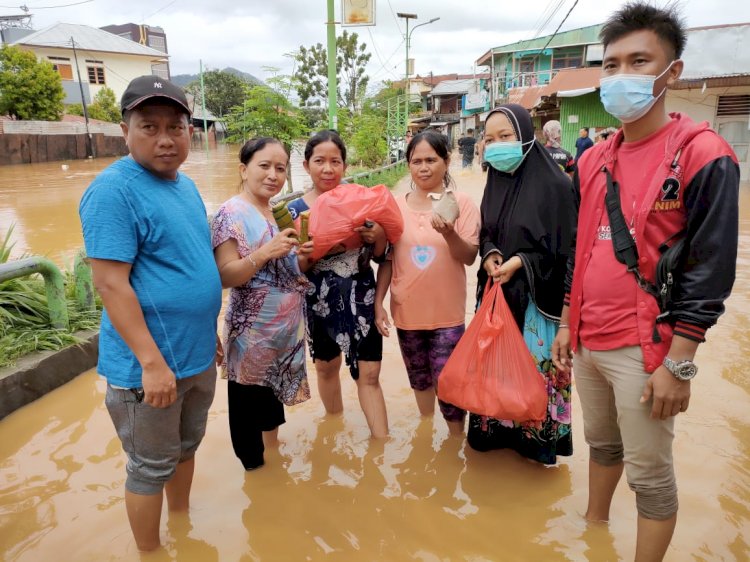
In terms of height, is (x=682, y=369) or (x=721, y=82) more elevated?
(x=721, y=82)

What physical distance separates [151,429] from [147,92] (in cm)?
117

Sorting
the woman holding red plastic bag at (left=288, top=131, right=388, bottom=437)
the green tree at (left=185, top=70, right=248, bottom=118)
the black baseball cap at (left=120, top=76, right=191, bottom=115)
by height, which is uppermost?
the green tree at (left=185, top=70, right=248, bottom=118)

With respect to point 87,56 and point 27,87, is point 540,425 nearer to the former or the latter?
point 27,87

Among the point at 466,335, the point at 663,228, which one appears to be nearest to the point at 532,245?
the point at 466,335

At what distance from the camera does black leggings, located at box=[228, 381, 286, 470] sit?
2.56 metres

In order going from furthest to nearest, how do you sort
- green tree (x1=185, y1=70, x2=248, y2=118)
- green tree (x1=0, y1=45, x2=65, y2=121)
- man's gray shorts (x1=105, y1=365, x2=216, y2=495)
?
1. green tree (x1=185, y1=70, x2=248, y2=118)
2. green tree (x1=0, y1=45, x2=65, y2=121)
3. man's gray shorts (x1=105, y1=365, x2=216, y2=495)

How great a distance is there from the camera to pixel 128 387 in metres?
1.80

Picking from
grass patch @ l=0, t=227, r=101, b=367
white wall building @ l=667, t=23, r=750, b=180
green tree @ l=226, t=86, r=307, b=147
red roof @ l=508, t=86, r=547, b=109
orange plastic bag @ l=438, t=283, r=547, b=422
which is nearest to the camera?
orange plastic bag @ l=438, t=283, r=547, b=422

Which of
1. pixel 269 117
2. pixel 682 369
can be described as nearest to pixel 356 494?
pixel 682 369

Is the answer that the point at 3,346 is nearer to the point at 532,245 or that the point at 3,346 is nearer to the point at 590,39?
the point at 532,245

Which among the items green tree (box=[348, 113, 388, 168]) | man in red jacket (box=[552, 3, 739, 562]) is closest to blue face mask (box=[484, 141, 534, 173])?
man in red jacket (box=[552, 3, 739, 562])

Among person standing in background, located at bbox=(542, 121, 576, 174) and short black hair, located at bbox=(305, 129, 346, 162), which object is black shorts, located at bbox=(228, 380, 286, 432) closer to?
short black hair, located at bbox=(305, 129, 346, 162)

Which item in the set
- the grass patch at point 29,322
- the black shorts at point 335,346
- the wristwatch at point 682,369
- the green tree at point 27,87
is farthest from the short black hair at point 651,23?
the green tree at point 27,87

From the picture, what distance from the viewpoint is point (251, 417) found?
2.61 meters
